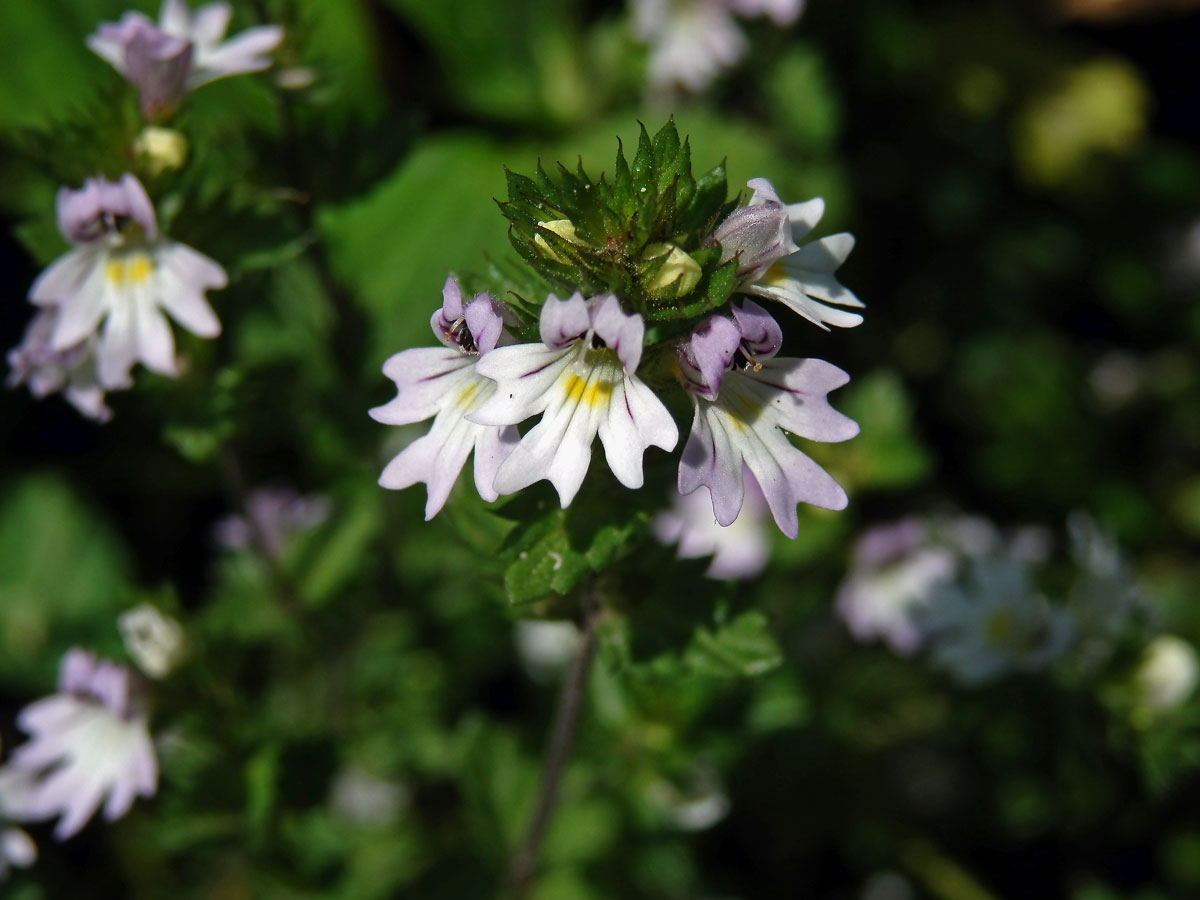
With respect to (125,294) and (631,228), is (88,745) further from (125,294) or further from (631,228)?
(631,228)

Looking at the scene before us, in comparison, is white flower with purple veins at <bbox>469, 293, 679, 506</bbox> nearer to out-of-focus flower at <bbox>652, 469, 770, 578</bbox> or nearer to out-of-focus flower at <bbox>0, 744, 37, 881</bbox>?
out-of-focus flower at <bbox>652, 469, 770, 578</bbox>

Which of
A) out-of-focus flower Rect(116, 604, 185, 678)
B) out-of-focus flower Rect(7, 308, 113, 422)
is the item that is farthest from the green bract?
out-of-focus flower Rect(116, 604, 185, 678)

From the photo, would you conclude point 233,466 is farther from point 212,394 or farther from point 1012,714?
point 1012,714

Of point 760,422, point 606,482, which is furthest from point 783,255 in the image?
point 606,482

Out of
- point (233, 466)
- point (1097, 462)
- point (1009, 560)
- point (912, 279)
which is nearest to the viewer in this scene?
point (233, 466)

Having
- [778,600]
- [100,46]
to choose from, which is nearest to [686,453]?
[100,46]
